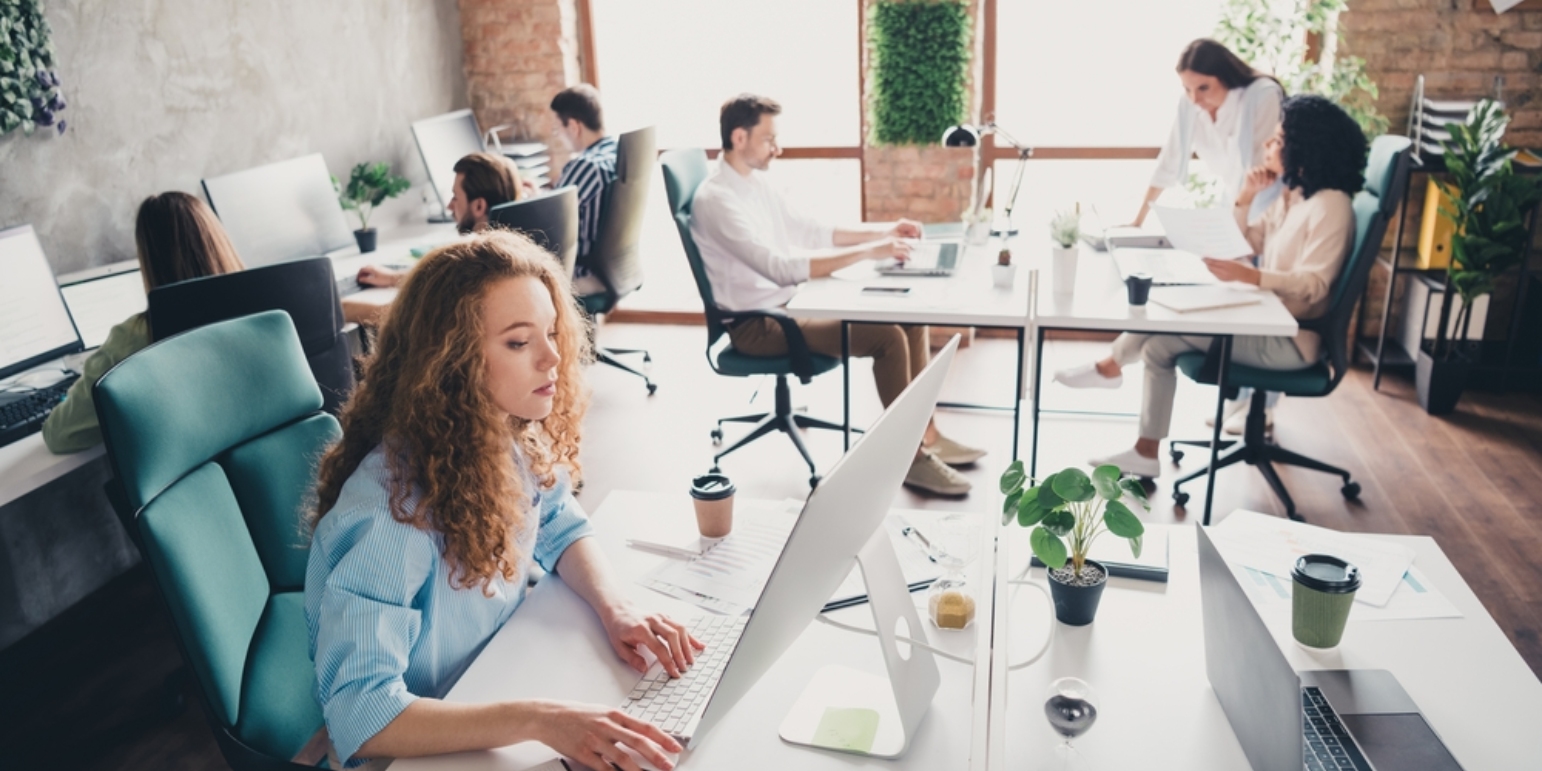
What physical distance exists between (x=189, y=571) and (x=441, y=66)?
416 cm

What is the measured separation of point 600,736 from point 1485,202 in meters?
3.87

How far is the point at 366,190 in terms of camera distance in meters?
4.32

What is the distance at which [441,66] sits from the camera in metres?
5.12

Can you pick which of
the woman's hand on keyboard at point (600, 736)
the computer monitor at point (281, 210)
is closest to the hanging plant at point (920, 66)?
the computer monitor at point (281, 210)

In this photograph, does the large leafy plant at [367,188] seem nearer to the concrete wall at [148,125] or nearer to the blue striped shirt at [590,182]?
the concrete wall at [148,125]

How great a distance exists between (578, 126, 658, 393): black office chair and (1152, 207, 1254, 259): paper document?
76.5 inches

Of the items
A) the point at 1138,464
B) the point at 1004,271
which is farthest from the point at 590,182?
the point at 1138,464

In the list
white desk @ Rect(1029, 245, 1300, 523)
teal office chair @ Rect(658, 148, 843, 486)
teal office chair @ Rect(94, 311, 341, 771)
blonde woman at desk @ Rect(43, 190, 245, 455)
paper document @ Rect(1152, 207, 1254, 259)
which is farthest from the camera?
teal office chair @ Rect(658, 148, 843, 486)

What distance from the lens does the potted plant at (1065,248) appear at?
3.02 metres

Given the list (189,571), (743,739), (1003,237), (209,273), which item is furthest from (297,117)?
(743,739)

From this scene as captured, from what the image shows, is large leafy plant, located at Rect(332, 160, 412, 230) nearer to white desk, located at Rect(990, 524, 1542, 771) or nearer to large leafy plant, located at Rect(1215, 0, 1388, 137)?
large leafy plant, located at Rect(1215, 0, 1388, 137)

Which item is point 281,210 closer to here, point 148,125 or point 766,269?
point 148,125

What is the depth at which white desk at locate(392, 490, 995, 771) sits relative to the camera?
1237 mm

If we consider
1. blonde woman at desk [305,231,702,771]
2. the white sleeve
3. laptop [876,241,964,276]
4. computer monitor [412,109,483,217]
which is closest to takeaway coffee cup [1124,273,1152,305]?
laptop [876,241,964,276]
